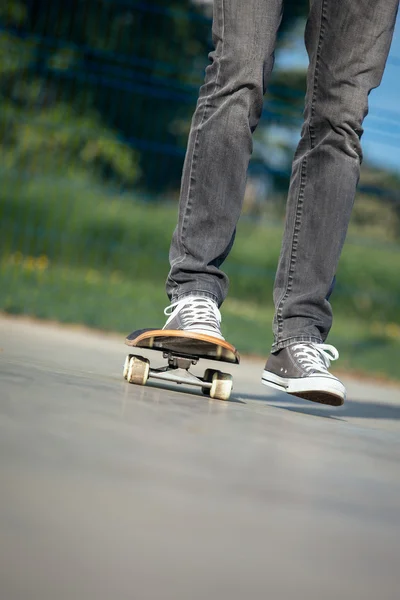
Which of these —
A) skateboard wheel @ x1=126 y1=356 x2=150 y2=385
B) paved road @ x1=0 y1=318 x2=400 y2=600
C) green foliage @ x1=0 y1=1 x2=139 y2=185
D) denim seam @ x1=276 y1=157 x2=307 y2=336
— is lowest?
paved road @ x1=0 y1=318 x2=400 y2=600

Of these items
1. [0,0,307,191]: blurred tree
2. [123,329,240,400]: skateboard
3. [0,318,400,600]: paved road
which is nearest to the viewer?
[0,318,400,600]: paved road

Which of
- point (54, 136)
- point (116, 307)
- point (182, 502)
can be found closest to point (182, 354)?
point (182, 502)

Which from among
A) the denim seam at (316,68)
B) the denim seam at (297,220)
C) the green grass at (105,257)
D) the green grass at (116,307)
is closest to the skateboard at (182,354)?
the denim seam at (297,220)

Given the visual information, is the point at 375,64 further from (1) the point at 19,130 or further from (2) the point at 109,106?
(1) the point at 19,130

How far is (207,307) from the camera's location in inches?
75.8

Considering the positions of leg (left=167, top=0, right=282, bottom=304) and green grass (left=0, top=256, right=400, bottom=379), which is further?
green grass (left=0, top=256, right=400, bottom=379)

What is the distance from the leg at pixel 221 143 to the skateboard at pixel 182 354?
6.2 inches

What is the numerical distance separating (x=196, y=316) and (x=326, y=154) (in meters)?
0.52

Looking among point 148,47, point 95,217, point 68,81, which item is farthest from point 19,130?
point 148,47

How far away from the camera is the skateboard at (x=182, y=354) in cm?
181

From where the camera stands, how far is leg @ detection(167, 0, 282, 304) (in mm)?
1968

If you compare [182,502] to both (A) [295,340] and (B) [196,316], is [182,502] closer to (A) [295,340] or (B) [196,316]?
(B) [196,316]

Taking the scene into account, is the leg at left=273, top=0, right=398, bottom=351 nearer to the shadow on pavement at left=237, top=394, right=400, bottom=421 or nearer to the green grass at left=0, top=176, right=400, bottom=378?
the shadow on pavement at left=237, top=394, right=400, bottom=421

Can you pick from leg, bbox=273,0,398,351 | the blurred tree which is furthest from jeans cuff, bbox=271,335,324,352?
the blurred tree
